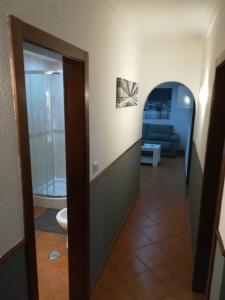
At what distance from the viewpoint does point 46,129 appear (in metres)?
4.22

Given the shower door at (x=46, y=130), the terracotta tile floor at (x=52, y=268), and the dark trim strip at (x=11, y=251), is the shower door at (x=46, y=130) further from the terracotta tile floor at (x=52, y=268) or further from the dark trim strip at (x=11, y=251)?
the dark trim strip at (x=11, y=251)

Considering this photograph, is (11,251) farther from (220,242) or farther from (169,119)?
(169,119)

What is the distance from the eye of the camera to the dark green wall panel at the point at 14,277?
1.09 metres

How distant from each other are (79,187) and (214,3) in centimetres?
196

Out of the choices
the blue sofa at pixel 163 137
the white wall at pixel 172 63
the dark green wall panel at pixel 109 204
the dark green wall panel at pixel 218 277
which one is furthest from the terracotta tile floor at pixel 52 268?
the blue sofa at pixel 163 137

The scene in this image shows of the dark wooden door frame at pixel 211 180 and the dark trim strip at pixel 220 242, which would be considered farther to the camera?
the dark wooden door frame at pixel 211 180

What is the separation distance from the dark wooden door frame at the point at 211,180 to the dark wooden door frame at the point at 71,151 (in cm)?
103

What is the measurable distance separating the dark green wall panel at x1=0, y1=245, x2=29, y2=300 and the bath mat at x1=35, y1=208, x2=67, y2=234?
200cm

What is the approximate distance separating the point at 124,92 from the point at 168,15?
35.7 inches

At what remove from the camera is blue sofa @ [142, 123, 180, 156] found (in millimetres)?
7348

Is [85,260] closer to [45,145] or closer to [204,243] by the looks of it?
[204,243]

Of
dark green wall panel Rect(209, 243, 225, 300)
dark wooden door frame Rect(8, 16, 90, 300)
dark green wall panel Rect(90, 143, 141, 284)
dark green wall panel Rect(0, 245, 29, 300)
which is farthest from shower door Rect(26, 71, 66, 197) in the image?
dark green wall panel Rect(209, 243, 225, 300)

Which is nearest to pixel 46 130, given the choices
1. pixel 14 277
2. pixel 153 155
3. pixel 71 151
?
pixel 71 151

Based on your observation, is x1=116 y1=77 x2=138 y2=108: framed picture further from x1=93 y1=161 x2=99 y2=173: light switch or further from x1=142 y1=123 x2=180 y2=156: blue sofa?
x1=142 y1=123 x2=180 y2=156: blue sofa
